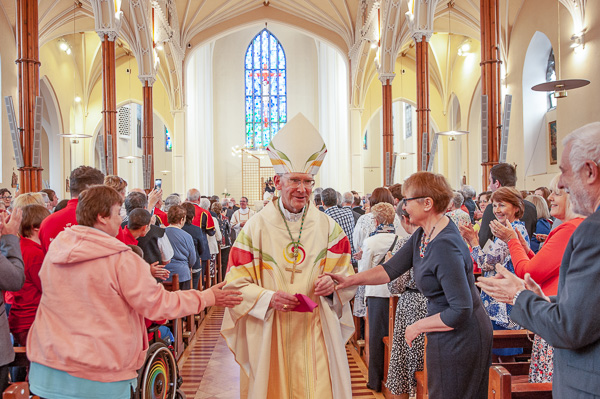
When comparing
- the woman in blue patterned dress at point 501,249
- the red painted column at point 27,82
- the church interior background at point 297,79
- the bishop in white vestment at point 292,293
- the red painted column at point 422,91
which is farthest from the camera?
the church interior background at point 297,79

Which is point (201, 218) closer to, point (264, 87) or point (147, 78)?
point (147, 78)

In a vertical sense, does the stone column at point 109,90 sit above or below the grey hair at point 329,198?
above

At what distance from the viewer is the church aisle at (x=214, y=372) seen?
4434mm

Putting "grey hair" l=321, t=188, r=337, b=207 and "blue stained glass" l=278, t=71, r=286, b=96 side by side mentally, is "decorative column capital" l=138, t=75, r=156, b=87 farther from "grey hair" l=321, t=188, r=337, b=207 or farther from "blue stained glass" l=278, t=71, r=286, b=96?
"grey hair" l=321, t=188, r=337, b=207

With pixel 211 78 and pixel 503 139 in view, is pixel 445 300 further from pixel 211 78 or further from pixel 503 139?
pixel 211 78

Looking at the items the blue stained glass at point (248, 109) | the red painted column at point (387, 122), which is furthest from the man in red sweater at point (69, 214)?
the blue stained glass at point (248, 109)

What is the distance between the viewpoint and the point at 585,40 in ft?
36.9

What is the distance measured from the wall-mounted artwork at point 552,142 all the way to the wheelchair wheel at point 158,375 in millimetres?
12300

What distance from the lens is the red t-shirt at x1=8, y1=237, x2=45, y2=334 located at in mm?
3127

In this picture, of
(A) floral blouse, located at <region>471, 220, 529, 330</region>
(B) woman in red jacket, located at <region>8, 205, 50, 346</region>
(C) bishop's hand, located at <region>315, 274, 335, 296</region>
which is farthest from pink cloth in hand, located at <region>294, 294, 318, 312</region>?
(B) woman in red jacket, located at <region>8, 205, 50, 346</region>

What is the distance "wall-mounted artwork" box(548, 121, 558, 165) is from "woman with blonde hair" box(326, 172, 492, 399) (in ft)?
40.1

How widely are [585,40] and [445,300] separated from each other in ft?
36.3

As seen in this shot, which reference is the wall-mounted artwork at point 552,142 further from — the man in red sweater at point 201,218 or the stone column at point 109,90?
the stone column at point 109,90

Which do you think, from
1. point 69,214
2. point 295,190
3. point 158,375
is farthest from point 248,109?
point 295,190
